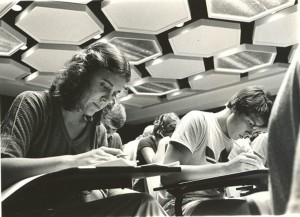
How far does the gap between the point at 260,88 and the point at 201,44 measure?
2.64m

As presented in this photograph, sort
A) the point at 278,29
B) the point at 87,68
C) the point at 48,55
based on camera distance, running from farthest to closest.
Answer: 1. the point at 48,55
2. the point at 278,29
3. the point at 87,68

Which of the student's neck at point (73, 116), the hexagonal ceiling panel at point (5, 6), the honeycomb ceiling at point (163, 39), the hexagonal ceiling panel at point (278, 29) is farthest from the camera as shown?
the hexagonal ceiling panel at point (278, 29)

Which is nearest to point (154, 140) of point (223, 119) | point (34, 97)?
point (223, 119)

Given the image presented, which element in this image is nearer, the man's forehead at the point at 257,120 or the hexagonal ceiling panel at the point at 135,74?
the man's forehead at the point at 257,120

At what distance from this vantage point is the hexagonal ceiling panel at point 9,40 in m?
4.02

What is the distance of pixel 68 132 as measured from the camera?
135cm

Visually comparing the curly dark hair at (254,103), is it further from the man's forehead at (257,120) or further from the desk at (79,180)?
the desk at (79,180)

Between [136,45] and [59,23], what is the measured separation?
1.06m

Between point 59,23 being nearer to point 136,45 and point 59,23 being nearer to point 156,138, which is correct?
point 136,45

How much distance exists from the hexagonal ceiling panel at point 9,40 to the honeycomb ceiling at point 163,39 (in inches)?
0.4

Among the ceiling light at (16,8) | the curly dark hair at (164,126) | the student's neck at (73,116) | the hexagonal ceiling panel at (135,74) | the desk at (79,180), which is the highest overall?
the ceiling light at (16,8)

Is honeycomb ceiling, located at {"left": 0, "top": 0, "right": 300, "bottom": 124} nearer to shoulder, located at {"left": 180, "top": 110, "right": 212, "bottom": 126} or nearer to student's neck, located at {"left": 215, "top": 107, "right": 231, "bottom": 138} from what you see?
student's neck, located at {"left": 215, "top": 107, "right": 231, "bottom": 138}

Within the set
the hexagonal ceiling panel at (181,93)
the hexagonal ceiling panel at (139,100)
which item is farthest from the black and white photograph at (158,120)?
the hexagonal ceiling panel at (139,100)

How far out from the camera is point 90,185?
1232 mm
